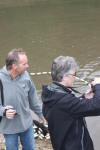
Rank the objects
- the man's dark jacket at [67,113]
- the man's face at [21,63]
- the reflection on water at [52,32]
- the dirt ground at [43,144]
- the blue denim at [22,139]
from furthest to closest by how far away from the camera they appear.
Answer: the reflection on water at [52,32] < the dirt ground at [43,144] < the blue denim at [22,139] < the man's face at [21,63] < the man's dark jacket at [67,113]

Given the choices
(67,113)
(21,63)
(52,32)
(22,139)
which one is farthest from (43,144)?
(52,32)

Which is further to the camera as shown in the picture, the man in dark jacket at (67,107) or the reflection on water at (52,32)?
the reflection on water at (52,32)

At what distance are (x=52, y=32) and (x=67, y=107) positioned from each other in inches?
475

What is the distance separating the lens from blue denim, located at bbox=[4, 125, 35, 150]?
359 cm

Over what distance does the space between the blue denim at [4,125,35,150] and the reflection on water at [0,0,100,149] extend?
4.37m


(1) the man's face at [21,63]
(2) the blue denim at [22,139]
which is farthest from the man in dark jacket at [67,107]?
(2) the blue denim at [22,139]

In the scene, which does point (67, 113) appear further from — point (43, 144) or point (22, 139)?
point (43, 144)

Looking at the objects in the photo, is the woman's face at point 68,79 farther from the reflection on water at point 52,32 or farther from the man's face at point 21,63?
the reflection on water at point 52,32

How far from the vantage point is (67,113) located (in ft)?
8.21

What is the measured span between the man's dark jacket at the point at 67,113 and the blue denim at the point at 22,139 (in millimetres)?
1019

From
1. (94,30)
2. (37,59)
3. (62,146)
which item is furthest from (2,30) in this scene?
(62,146)

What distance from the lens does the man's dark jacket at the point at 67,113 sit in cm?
243

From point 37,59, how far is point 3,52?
1.67 m

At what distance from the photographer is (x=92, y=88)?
253cm
